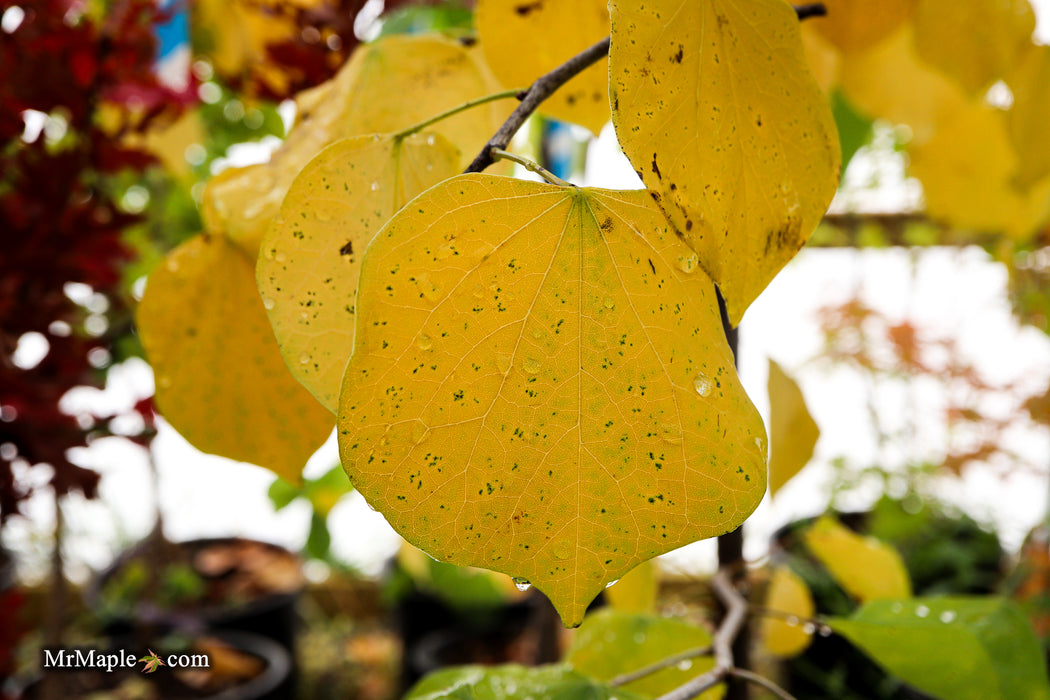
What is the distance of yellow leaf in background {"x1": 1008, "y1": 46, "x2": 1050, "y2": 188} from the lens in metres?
0.27

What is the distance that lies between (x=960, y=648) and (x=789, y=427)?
12cm

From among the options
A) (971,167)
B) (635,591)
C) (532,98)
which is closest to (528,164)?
(532,98)

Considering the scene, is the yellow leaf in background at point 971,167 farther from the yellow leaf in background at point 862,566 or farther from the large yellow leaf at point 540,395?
the large yellow leaf at point 540,395

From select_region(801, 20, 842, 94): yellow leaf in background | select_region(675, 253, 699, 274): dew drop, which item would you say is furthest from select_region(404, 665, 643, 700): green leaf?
select_region(801, 20, 842, 94): yellow leaf in background

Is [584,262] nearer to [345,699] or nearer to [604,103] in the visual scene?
[604,103]

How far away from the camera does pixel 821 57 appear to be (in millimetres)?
330

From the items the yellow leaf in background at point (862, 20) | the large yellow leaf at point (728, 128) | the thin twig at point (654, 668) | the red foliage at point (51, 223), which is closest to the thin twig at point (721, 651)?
the thin twig at point (654, 668)

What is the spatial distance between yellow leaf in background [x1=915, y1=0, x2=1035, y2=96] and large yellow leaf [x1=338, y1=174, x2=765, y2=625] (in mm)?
180

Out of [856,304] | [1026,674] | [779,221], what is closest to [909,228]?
[856,304]

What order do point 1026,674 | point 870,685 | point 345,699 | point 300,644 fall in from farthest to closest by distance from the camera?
point 300,644
point 345,699
point 870,685
point 1026,674

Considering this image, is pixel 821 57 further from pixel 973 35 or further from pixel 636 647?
pixel 636 647

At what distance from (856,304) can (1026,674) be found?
0.90 m

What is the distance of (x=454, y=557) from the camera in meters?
0.14

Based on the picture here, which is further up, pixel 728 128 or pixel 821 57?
pixel 821 57
